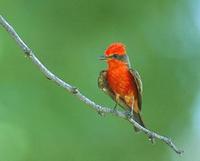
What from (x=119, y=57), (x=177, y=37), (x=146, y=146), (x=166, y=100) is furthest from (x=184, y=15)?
(x=119, y=57)

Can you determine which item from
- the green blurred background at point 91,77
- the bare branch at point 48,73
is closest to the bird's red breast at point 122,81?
the bare branch at point 48,73

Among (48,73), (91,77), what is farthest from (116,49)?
(91,77)

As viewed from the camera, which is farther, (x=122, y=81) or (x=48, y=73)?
(x=122, y=81)

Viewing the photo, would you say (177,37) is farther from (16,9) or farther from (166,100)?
(16,9)

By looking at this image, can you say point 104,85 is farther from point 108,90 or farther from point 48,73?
point 48,73

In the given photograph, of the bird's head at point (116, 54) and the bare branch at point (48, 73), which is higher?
the bird's head at point (116, 54)

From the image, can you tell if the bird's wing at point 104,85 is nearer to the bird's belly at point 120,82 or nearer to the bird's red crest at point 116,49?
the bird's belly at point 120,82

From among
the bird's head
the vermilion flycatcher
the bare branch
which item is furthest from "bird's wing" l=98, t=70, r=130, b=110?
the bare branch
